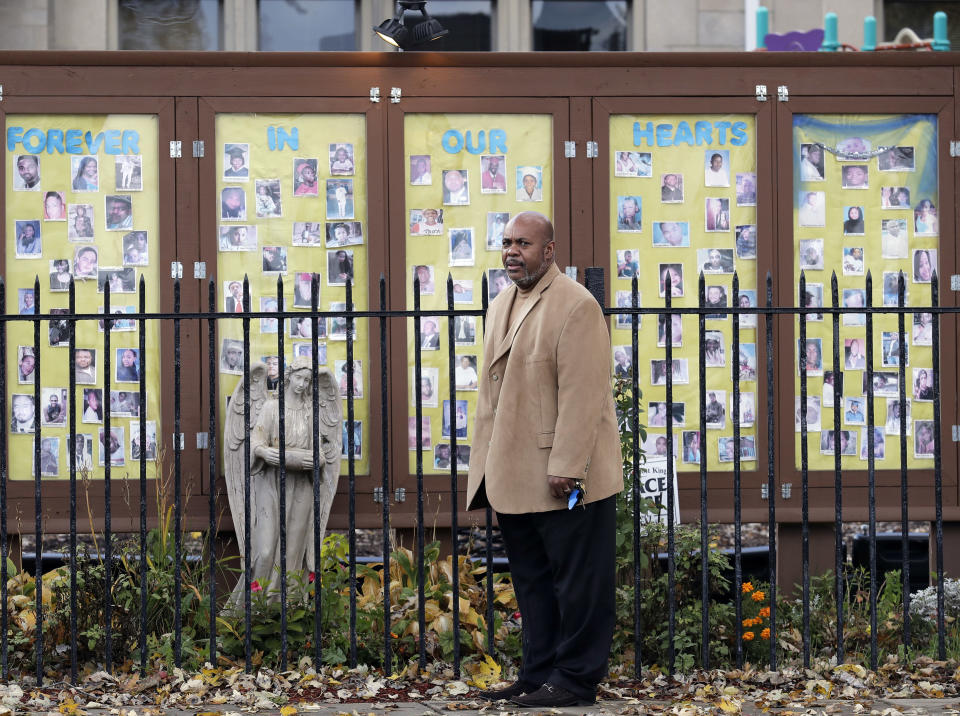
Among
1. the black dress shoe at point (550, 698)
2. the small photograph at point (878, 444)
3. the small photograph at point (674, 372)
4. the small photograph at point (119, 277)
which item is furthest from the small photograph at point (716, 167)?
the black dress shoe at point (550, 698)

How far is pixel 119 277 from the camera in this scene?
25.8 feet

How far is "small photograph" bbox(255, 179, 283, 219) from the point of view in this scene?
7895 mm

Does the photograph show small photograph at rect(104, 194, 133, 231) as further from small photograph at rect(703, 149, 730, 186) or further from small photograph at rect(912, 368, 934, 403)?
small photograph at rect(912, 368, 934, 403)

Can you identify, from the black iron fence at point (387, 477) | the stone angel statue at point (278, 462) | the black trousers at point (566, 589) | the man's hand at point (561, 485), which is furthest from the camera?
the stone angel statue at point (278, 462)

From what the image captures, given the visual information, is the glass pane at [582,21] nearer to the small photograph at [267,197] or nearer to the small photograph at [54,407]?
the small photograph at [267,197]

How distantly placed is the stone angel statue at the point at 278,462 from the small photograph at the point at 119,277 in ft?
3.36

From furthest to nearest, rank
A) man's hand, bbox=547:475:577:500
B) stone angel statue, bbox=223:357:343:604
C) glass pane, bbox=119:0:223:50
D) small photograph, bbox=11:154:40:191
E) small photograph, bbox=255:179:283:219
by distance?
glass pane, bbox=119:0:223:50 → small photograph, bbox=255:179:283:219 → small photograph, bbox=11:154:40:191 → stone angel statue, bbox=223:357:343:604 → man's hand, bbox=547:475:577:500

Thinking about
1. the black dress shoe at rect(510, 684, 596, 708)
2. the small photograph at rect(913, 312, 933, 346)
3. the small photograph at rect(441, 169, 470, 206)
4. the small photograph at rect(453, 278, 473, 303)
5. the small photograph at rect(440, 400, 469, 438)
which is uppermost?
the small photograph at rect(441, 169, 470, 206)

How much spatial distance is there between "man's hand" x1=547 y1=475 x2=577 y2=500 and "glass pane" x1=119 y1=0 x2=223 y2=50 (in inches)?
334

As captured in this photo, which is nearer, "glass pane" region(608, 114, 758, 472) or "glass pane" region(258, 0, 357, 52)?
"glass pane" region(608, 114, 758, 472)

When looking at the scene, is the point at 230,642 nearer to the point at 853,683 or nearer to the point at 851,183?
the point at 853,683

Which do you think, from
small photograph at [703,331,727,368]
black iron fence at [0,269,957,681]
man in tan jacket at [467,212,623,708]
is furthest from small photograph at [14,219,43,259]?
small photograph at [703,331,727,368]

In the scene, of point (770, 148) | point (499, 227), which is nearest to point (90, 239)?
point (499, 227)

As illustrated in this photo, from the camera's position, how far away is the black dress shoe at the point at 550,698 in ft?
16.8
